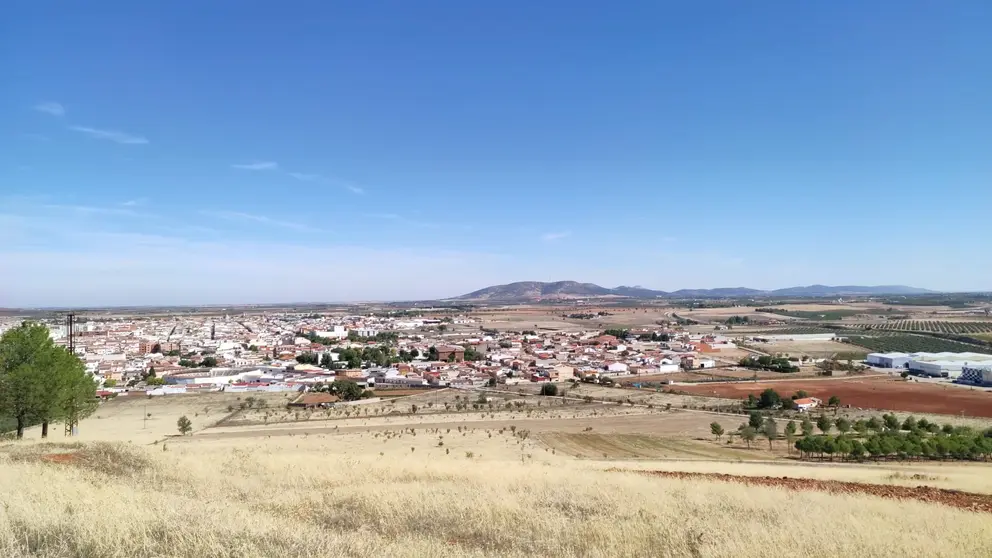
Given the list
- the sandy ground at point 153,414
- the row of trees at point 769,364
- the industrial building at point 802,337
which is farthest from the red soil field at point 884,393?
the industrial building at point 802,337

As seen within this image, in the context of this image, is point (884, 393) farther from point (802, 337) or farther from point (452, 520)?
point (802, 337)

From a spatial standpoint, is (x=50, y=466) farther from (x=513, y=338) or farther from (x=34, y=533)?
(x=513, y=338)

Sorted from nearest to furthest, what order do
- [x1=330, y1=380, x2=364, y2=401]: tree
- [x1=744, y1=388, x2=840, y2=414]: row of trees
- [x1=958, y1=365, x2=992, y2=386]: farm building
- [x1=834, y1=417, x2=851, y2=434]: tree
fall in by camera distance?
[x1=834, y1=417, x2=851, y2=434]: tree < [x1=744, y1=388, x2=840, y2=414]: row of trees < [x1=330, y1=380, x2=364, y2=401]: tree < [x1=958, y1=365, x2=992, y2=386]: farm building

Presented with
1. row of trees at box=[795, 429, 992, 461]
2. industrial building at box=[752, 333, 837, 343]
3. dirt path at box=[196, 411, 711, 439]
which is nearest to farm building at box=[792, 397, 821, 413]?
dirt path at box=[196, 411, 711, 439]

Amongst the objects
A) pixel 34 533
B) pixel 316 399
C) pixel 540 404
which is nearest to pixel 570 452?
pixel 540 404

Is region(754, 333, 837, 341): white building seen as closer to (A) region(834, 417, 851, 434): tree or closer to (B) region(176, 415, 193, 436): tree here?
(A) region(834, 417, 851, 434): tree

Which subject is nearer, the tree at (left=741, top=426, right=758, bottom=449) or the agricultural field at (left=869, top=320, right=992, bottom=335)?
the tree at (left=741, top=426, right=758, bottom=449)
